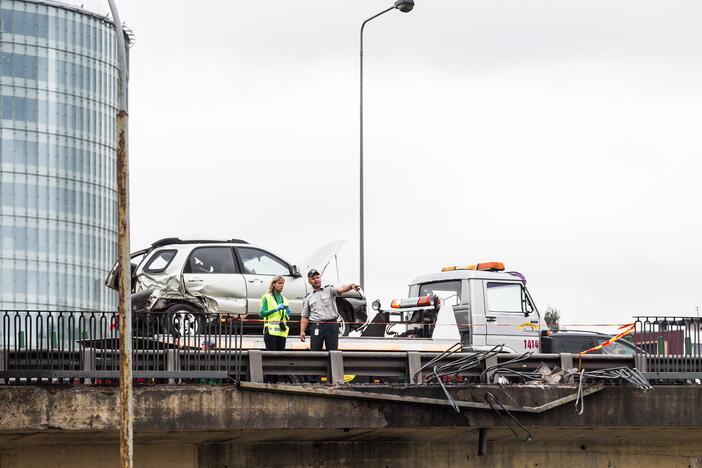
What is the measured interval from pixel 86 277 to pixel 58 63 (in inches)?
702

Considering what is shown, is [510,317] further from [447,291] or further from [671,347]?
[671,347]

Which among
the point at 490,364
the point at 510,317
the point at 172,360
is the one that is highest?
the point at 510,317

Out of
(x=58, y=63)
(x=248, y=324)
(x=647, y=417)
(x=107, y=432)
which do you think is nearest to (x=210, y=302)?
(x=248, y=324)

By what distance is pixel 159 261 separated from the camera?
846 inches

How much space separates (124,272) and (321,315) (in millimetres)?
→ 5110

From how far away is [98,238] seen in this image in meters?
112

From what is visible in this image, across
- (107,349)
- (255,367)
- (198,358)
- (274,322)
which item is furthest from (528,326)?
(107,349)

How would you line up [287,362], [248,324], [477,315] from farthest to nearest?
1. [477,315]
2. [248,324]
3. [287,362]

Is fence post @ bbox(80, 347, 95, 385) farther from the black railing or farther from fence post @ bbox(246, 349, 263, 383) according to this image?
fence post @ bbox(246, 349, 263, 383)

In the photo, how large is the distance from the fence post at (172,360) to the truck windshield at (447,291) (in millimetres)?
7406

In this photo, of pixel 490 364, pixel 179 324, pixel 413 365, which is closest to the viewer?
pixel 179 324

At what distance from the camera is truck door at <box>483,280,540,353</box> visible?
72.7 feet

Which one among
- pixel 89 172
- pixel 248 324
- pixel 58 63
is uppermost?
pixel 58 63

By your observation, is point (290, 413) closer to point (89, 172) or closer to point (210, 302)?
point (210, 302)
